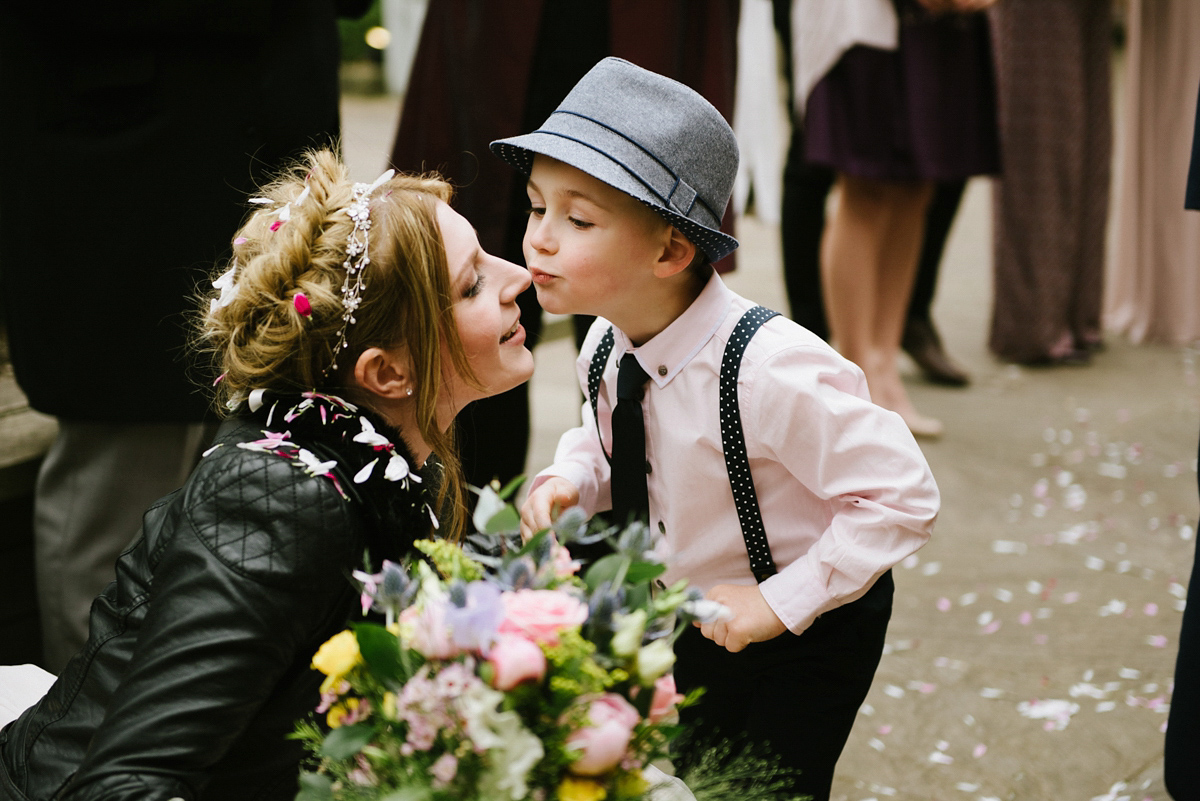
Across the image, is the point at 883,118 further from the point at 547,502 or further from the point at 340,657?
the point at 340,657

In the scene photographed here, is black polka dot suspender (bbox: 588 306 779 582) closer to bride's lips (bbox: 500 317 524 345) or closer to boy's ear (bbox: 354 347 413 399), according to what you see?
bride's lips (bbox: 500 317 524 345)

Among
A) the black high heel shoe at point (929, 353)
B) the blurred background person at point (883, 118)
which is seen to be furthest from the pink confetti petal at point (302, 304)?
the black high heel shoe at point (929, 353)

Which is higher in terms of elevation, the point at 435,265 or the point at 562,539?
the point at 435,265

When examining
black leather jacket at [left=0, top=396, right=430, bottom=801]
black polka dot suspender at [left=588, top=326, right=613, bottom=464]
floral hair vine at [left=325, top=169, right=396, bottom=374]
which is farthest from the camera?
black polka dot suspender at [left=588, top=326, right=613, bottom=464]

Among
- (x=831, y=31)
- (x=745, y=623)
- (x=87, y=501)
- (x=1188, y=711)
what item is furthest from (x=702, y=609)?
(x=831, y=31)

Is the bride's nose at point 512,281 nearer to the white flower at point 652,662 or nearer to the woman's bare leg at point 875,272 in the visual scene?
the white flower at point 652,662

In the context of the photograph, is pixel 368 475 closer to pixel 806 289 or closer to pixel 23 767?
pixel 23 767

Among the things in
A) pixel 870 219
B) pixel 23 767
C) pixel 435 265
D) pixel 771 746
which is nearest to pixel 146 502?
pixel 23 767

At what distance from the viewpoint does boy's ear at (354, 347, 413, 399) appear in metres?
1.52

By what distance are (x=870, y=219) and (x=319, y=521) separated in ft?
10.0

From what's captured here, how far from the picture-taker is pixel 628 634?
102 cm

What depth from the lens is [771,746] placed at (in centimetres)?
177

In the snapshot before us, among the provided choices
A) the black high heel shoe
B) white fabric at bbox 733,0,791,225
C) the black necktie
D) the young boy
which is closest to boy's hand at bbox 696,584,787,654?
the young boy

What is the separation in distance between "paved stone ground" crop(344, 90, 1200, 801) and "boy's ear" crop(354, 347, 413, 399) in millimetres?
634
